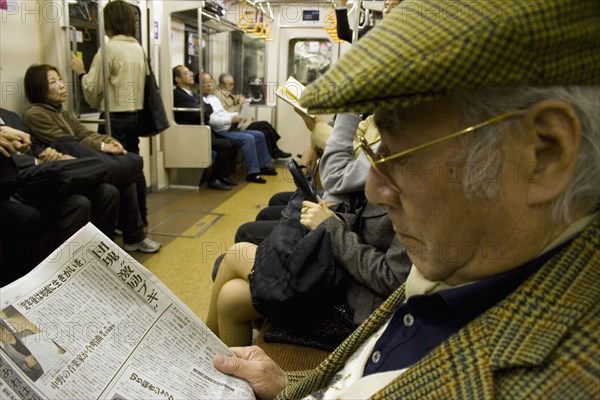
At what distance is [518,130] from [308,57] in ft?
23.4

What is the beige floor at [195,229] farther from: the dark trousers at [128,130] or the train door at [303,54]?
the train door at [303,54]

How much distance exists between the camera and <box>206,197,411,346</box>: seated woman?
1245 mm

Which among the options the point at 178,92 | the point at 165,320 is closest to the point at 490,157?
the point at 165,320

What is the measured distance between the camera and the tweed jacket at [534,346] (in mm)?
479

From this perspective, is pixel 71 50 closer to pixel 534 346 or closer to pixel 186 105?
pixel 186 105

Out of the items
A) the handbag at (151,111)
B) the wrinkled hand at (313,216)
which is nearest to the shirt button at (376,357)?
the wrinkled hand at (313,216)

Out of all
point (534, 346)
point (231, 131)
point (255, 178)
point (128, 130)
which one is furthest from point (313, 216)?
point (231, 131)

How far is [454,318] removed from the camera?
0.67 m

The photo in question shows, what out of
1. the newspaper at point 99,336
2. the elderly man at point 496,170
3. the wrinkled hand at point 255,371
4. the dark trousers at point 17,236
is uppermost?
the elderly man at point 496,170

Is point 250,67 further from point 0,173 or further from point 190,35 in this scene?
point 0,173

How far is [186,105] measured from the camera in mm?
5227

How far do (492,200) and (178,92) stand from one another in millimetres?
4997

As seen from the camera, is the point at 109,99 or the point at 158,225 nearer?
the point at 109,99

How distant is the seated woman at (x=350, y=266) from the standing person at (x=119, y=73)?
7.06 ft
